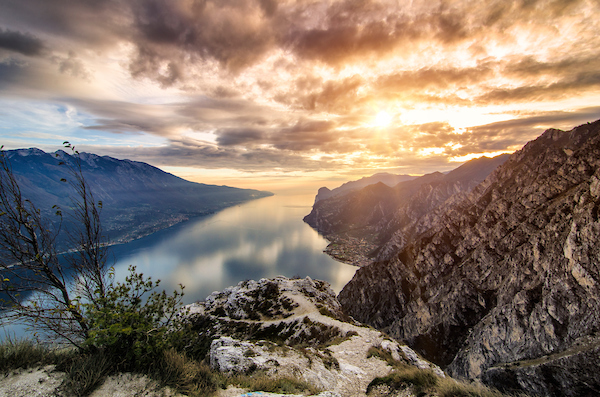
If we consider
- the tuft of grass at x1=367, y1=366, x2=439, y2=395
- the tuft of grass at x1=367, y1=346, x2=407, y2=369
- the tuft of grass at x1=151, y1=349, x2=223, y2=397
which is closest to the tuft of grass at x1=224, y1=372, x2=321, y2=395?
the tuft of grass at x1=151, y1=349, x2=223, y2=397

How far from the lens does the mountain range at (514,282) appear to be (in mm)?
30438

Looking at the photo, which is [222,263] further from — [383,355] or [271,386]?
[271,386]

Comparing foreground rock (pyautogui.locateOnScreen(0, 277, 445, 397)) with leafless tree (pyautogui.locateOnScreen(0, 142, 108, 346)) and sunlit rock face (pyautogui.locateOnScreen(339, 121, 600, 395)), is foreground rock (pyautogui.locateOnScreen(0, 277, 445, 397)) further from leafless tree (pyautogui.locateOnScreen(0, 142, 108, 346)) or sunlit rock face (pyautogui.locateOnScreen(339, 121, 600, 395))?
sunlit rock face (pyautogui.locateOnScreen(339, 121, 600, 395))

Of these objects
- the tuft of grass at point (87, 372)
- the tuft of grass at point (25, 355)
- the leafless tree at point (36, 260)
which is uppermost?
the leafless tree at point (36, 260)

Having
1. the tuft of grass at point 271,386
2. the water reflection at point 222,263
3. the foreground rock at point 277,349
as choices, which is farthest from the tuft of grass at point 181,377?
the water reflection at point 222,263

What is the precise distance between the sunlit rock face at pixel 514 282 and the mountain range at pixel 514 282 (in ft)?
0.63

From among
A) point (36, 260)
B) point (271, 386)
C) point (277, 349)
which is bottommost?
point (277, 349)

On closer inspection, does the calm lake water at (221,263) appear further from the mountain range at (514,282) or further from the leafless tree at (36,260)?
the leafless tree at (36,260)

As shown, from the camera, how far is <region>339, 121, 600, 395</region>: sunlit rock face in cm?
3068

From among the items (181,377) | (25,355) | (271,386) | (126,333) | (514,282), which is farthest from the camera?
(514,282)

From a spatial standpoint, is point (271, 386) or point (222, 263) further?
point (222, 263)

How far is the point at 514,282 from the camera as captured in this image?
45875mm

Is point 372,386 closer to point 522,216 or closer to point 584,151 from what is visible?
point 522,216

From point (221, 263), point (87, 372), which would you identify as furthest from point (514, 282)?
point (221, 263)
